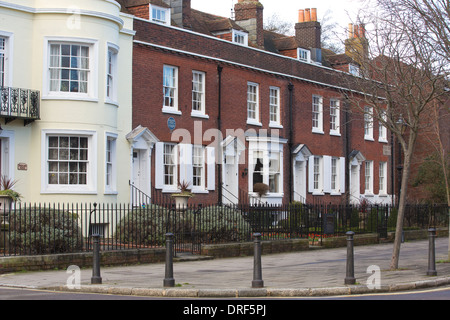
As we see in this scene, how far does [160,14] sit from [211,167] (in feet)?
21.3

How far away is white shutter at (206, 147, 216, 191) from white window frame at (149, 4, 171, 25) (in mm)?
5424

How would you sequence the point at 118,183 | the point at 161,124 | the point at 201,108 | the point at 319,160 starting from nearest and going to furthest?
the point at 118,183 → the point at 161,124 → the point at 201,108 → the point at 319,160

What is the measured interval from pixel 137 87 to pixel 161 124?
1792 millimetres

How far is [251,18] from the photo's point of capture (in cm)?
3322

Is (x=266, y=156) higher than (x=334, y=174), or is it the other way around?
(x=266, y=156)

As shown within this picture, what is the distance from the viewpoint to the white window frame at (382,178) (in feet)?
128

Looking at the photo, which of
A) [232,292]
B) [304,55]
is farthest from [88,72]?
[304,55]

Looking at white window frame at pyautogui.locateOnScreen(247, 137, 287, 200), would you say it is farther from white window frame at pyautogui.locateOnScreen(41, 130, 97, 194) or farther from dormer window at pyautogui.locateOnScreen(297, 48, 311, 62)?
white window frame at pyautogui.locateOnScreen(41, 130, 97, 194)

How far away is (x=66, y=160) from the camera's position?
868 inches

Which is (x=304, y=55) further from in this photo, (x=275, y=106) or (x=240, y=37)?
(x=240, y=37)

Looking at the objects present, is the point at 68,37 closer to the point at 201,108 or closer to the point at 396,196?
the point at 201,108

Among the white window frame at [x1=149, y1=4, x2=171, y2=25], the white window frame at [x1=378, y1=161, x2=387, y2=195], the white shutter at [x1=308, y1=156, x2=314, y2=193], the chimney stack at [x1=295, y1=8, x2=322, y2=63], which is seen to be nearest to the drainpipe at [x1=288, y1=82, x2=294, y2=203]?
the white shutter at [x1=308, y1=156, x2=314, y2=193]

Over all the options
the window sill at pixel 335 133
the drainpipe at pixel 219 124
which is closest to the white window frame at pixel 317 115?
the window sill at pixel 335 133
